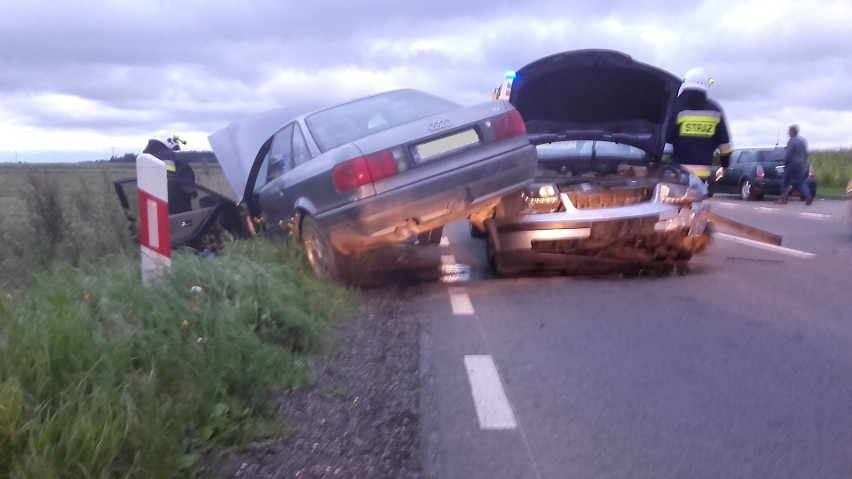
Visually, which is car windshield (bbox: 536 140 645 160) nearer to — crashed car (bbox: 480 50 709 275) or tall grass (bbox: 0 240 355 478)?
crashed car (bbox: 480 50 709 275)

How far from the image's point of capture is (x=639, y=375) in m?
5.66

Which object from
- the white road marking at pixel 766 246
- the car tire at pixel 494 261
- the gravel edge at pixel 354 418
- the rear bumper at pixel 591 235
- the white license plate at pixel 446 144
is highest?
the white license plate at pixel 446 144

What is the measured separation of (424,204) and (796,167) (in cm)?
1652

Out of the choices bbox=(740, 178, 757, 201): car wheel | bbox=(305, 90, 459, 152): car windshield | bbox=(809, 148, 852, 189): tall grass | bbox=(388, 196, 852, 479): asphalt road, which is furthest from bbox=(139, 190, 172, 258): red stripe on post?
bbox=(809, 148, 852, 189): tall grass

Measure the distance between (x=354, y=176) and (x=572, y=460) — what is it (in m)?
4.00

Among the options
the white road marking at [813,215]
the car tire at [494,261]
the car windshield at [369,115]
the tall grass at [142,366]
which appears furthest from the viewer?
the white road marking at [813,215]

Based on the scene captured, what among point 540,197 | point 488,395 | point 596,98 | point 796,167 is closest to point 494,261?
point 540,197

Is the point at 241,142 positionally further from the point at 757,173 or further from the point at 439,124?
Answer: the point at 757,173

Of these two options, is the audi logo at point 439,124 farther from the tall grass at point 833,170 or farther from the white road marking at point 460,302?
the tall grass at point 833,170

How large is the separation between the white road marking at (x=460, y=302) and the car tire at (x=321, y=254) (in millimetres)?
1012

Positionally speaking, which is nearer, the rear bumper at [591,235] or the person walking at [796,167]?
the rear bumper at [591,235]

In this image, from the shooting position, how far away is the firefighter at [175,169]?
10102 mm

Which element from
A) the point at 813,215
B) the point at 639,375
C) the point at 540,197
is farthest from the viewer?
the point at 813,215

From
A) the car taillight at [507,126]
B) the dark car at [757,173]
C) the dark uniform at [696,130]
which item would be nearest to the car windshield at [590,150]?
the dark uniform at [696,130]
